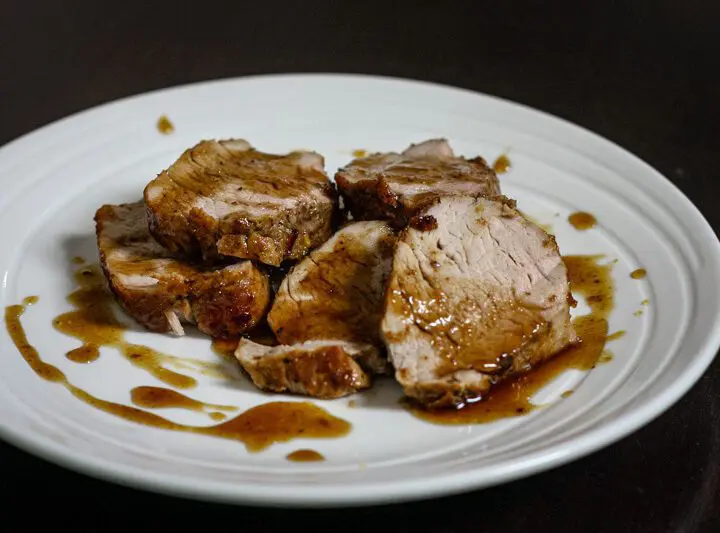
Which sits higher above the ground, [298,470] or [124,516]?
[298,470]

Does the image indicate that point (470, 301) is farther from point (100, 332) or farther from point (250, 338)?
point (100, 332)

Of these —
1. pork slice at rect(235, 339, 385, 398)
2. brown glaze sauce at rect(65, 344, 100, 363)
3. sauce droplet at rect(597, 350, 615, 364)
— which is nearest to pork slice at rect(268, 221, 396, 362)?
pork slice at rect(235, 339, 385, 398)

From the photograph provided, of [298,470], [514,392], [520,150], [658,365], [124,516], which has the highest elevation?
[520,150]

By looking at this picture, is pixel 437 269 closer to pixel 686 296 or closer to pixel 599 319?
pixel 599 319

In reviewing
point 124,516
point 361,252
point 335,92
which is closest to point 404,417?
point 361,252

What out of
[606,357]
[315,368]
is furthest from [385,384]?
[606,357]

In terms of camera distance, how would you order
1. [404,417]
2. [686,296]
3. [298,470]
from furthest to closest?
[686,296] < [404,417] < [298,470]
